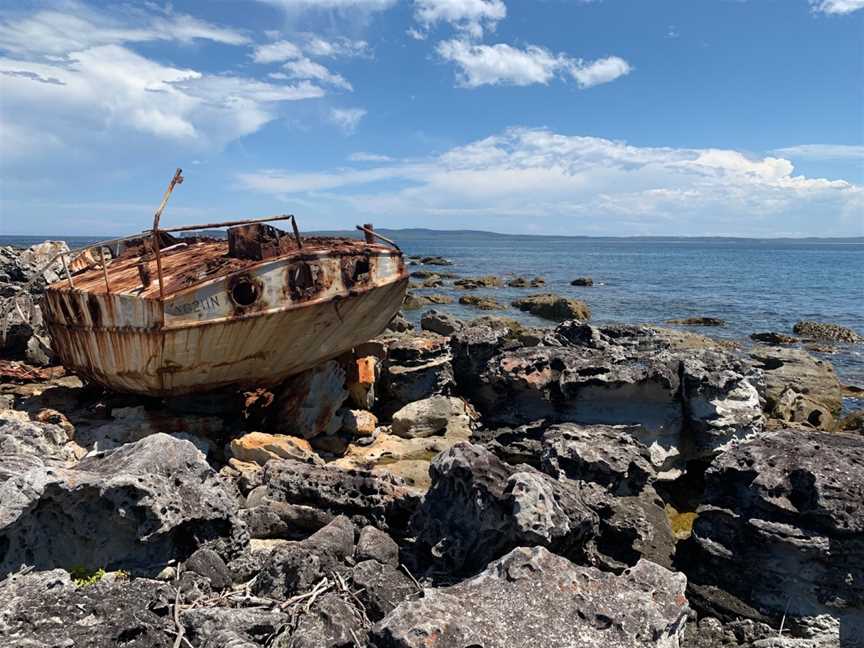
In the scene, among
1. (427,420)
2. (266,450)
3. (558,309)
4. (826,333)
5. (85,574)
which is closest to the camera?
(85,574)

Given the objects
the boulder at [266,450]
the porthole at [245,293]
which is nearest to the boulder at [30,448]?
the boulder at [266,450]

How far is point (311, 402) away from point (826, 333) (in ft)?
76.3

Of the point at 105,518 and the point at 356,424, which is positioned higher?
the point at 105,518

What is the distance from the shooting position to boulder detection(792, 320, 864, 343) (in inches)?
942

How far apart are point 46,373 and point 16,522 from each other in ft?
25.7

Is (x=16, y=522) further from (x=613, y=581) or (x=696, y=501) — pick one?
(x=696, y=501)

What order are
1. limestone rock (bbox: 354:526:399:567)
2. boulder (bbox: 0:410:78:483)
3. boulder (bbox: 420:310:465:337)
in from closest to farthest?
limestone rock (bbox: 354:526:399:567), boulder (bbox: 0:410:78:483), boulder (bbox: 420:310:465:337)

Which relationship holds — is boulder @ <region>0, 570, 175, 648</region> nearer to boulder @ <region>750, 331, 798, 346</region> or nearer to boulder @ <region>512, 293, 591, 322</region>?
boulder @ <region>750, 331, 798, 346</region>

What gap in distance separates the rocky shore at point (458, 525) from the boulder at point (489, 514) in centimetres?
2

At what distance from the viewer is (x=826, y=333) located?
80.1ft

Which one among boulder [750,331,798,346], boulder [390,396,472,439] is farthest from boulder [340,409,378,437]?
boulder [750,331,798,346]

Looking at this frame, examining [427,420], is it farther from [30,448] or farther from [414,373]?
[30,448]

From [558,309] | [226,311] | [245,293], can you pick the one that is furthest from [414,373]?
[558,309]

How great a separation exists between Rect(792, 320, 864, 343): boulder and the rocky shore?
18.5 metres
